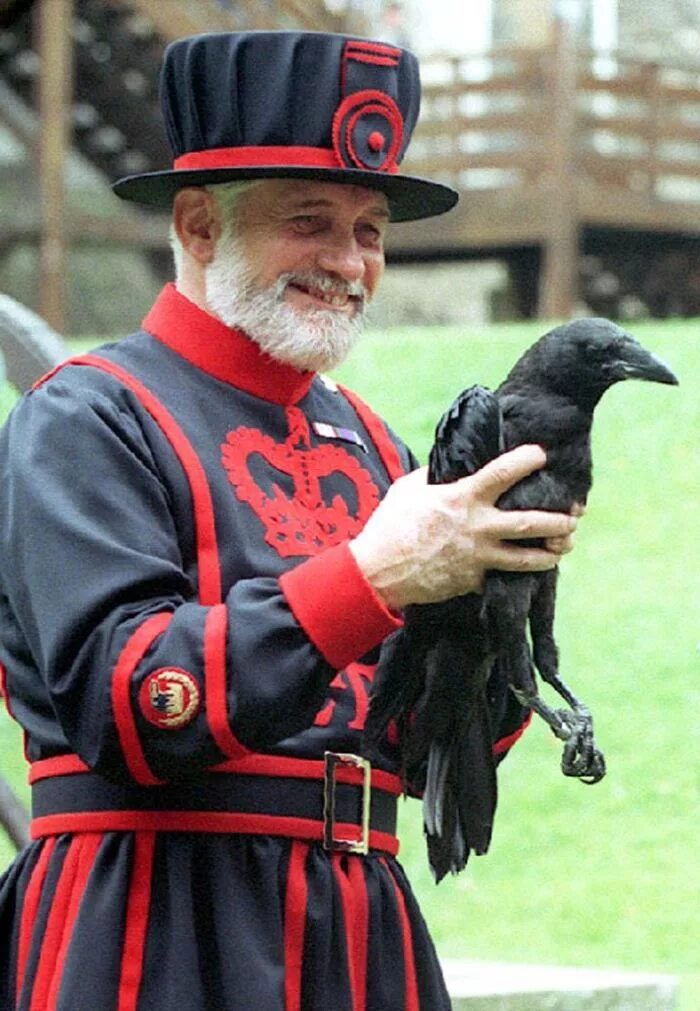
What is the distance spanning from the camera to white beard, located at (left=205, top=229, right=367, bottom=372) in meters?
2.40

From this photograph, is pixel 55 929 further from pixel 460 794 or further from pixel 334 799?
pixel 460 794

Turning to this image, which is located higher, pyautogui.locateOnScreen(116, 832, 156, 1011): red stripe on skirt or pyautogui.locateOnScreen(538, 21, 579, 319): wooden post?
pyautogui.locateOnScreen(116, 832, 156, 1011): red stripe on skirt

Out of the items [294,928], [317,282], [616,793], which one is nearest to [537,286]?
[616,793]

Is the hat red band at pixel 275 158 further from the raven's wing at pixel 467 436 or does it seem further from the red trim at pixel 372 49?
the raven's wing at pixel 467 436

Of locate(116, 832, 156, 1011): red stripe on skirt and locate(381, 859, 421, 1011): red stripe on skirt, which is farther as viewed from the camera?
locate(381, 859, 421, 1011): red stripe on skirt

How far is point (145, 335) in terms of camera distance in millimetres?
2477

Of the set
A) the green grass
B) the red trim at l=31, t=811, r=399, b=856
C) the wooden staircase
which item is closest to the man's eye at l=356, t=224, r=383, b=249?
the red trim at l=31, t=811, r=399, b=856

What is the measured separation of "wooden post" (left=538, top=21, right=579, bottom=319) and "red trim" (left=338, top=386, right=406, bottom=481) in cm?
785

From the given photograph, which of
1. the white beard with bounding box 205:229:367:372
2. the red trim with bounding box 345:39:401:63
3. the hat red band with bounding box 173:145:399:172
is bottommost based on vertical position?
the white beard with bounding box 205:229:367:372

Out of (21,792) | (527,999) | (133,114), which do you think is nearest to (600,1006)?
(527,999)

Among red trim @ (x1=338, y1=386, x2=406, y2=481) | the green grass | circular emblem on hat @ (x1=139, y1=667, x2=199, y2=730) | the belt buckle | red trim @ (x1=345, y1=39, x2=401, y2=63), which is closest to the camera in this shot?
circular emblem on hat @ (x1=139, y1=667, x2=199, y2=730)

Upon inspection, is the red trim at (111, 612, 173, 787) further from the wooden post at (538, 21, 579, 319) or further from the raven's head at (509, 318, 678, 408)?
the wooden post at (538, 21, 579, 319)

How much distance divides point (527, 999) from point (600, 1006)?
17 cm

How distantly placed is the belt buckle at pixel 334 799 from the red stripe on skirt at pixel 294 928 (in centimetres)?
5
